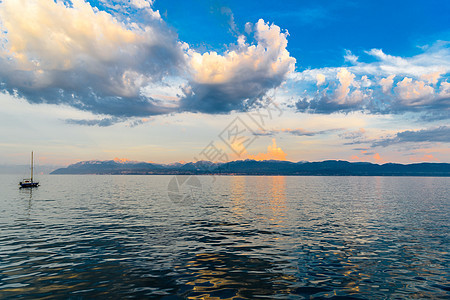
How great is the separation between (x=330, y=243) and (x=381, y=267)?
8.05 m

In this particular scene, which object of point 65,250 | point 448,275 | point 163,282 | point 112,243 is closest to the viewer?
point 163,282

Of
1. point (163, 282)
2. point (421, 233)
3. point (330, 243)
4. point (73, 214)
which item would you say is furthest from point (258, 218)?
point (73, 214)

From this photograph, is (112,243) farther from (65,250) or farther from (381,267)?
(381,267)

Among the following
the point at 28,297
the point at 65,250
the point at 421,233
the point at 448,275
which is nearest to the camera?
the point at 28,297

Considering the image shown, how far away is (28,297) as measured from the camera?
16.5 m

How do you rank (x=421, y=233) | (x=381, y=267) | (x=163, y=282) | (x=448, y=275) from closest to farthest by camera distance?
(x=163, y=282) → (x=448, y=275) → (x=381, y=267) → (x=421, y=233)

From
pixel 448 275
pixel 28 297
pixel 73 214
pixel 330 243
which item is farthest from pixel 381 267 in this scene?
pixel 73 214

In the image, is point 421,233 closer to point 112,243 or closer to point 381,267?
point 381,267

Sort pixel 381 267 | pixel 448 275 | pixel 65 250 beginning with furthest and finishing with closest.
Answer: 1. pixel 65 250
2. pixel 381 267
3. pixel 448 275

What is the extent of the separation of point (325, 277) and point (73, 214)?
47982 millimetres

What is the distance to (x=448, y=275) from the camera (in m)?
20.7

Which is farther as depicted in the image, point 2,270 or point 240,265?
point 240,265

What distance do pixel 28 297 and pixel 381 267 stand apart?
86.5 feet

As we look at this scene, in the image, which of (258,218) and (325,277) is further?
(258,218)
